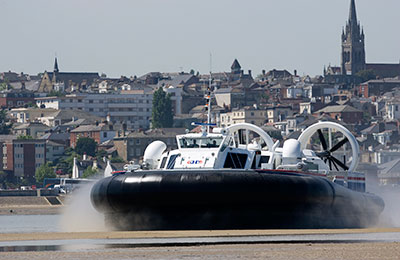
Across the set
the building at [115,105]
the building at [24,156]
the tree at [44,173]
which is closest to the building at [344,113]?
the building at [115,105]

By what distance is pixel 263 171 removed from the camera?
122 ft

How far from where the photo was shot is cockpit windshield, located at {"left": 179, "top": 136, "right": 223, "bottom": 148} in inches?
1533

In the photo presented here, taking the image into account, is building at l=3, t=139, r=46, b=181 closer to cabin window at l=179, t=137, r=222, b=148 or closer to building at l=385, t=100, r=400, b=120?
building at l=385, t=100, r=400, b=120

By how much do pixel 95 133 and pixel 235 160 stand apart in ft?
392

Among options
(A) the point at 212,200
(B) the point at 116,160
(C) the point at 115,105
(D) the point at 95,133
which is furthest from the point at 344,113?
(A) the point at 212,200

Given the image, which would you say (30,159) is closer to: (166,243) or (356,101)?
(356,101)

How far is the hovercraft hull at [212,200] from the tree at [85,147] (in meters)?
108

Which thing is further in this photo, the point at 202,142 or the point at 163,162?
the point at 163,162

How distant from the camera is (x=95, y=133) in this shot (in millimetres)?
157625

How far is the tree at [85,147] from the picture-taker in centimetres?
14588

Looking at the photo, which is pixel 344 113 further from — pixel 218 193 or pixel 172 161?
pixel 218 193

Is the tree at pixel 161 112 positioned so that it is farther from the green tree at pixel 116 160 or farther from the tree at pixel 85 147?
the green tree at pixel 116 160

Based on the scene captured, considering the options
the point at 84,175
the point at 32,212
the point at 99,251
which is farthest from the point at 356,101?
the point at 99,251

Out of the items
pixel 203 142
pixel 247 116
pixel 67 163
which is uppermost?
pixel 203 142
